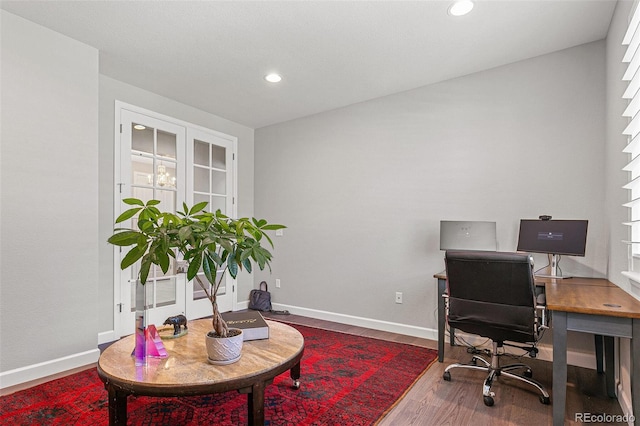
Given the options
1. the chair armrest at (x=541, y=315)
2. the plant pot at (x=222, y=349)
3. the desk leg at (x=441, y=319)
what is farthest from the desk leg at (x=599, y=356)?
the plant pot at (x=222, y=349)

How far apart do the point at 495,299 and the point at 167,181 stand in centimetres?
342

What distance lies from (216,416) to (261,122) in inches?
145

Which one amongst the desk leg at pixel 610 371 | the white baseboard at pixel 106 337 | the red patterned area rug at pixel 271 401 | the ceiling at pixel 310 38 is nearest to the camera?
the red patterned area rug at pixel 271 401

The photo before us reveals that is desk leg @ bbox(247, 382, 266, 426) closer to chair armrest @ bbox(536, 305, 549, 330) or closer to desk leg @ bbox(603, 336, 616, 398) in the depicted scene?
chair armrest @ bbox(536, 305, 549, 330)

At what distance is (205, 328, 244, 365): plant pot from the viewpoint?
1.67 meters

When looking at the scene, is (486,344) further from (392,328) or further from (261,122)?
(261,122)

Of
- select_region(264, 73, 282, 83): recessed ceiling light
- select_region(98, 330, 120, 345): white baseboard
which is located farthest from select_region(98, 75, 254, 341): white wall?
select_region(264, 73, 282, 83): recessed ceiling light

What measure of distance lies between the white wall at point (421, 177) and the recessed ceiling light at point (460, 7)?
107 centimetres

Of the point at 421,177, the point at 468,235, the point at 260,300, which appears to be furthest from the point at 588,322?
the point at 260,300

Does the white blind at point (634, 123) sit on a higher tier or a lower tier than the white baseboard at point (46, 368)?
higher

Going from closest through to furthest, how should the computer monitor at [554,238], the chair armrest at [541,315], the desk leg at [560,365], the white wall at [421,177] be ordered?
1. the desk leg at [560,365]
2. the chair armrest at [541,315]
3. the computer monitor at [554,238]
4. the white wall at [421,177]

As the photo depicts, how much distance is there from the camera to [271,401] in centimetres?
217

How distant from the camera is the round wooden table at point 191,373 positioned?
1.48 metres

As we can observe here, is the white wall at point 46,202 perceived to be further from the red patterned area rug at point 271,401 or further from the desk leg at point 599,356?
the desk leg at point 599,356
